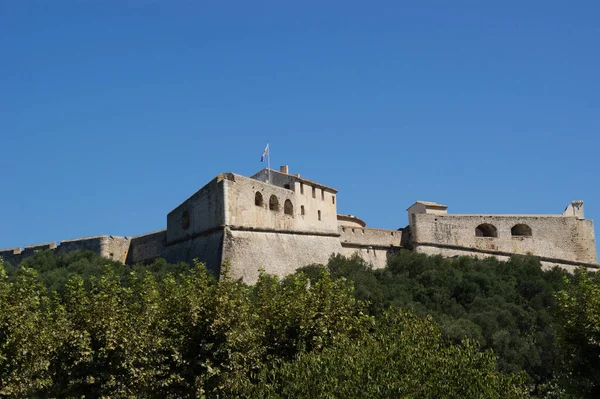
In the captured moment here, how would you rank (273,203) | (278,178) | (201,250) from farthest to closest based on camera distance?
(278,178) → (273,203) → (201,250)

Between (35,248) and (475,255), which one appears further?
(475,255)

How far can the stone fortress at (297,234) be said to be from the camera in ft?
124

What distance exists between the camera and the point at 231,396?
68.8 ft

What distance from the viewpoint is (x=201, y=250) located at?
38406 mm

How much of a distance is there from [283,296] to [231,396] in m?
4.27

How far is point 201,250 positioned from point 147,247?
236 inches

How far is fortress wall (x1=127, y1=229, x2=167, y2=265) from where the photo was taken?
140 feet

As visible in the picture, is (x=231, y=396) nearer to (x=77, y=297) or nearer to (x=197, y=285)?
(x=197, y=285)

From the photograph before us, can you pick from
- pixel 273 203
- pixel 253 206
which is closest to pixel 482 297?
pixel 273 203

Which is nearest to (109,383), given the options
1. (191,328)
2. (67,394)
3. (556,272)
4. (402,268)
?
(67,394)

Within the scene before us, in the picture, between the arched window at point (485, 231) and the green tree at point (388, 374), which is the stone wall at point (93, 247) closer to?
the arched window at point (485, 231)

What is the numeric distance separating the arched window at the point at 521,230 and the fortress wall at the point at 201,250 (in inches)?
879

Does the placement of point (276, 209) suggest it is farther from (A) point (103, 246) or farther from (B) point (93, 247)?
(B) point (93, 247)

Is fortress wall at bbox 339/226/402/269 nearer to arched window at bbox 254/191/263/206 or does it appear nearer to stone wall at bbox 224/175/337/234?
stone wall at bbox 224/175/337/234
